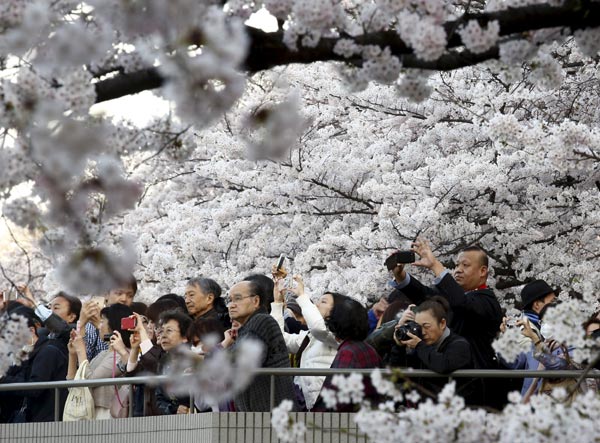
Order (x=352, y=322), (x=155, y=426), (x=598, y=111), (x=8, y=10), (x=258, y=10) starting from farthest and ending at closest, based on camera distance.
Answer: (x=598, y=111), (x=155, y=426), (x=352, y=322), (x=258, y=10), (x=8, y=10)

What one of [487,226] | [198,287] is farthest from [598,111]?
[198,287]

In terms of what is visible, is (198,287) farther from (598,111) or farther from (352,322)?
(598,111)

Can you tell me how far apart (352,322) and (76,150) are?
3.27m

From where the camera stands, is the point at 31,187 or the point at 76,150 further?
the point at 31,187

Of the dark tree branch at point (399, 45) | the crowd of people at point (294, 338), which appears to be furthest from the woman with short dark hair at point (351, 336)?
the dark tree branch at point (399, 45)

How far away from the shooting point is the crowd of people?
7688 millimetres

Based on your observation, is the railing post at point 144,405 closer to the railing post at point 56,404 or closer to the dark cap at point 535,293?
the railing post at point 56,404

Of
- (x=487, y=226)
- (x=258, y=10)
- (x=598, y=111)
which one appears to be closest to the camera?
(x=258, y=10)

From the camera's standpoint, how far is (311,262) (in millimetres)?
15875

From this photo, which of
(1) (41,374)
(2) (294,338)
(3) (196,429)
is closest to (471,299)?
(2) (294,338)

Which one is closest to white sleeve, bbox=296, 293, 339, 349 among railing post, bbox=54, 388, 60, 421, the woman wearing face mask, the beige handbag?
the woman wearing face mask

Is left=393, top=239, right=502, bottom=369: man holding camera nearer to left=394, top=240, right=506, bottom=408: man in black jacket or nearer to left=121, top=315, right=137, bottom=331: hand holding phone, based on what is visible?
left=394, top=240, right=506, bottom=408: man in black jacket

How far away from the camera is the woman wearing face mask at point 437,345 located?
295 inches

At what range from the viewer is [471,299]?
7.97 meters
